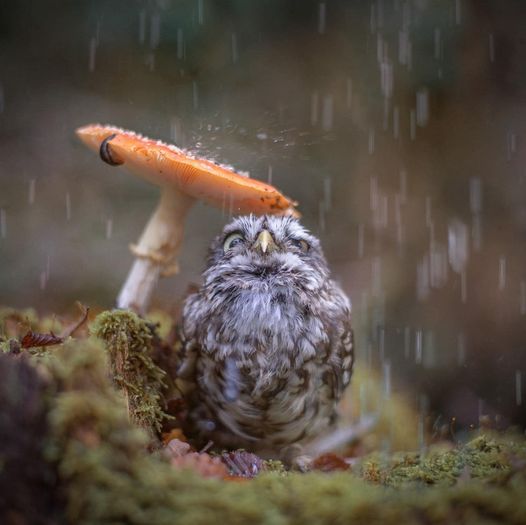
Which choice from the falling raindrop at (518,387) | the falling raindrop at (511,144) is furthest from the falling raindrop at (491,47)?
the falling raindrop at (518,387)

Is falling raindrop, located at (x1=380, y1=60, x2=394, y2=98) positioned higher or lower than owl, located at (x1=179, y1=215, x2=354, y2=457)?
higher

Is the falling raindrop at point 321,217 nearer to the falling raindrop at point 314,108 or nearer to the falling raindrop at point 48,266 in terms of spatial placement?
the falling raindrop at point 314,108

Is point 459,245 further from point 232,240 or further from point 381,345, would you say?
point 232,240

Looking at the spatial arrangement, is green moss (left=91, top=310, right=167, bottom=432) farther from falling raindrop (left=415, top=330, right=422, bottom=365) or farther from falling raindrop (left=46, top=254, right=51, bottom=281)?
falling raindrop (left=415, top=330, right=422, bottom=365)

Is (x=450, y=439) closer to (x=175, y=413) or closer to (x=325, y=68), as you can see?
(x=175, y=413)

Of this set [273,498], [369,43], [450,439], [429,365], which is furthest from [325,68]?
[273,498]

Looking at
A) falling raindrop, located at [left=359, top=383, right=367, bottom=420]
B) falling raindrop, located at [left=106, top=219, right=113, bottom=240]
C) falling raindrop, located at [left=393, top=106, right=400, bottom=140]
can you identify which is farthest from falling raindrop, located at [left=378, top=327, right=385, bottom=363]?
falling raindrop, located at [left=106, top=219, right=113, bottom=240]
